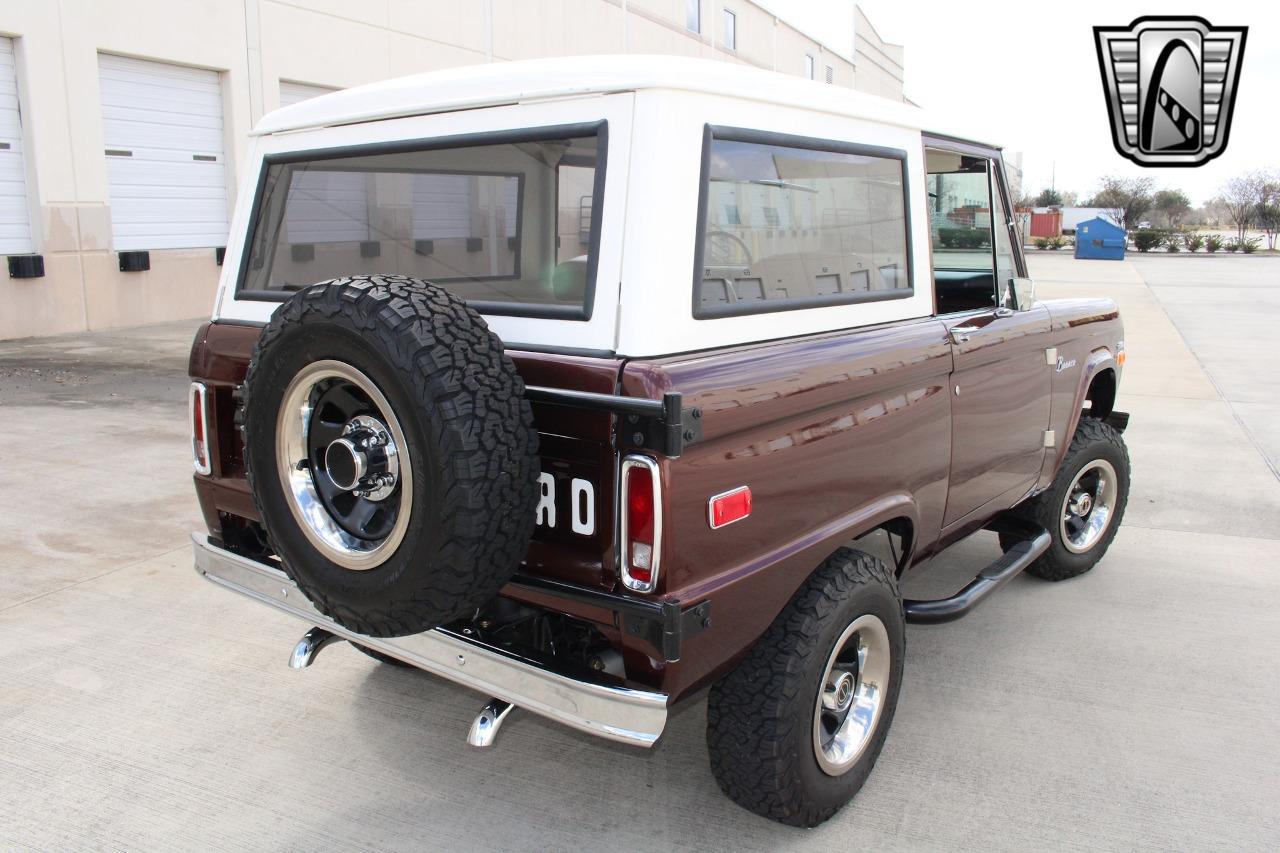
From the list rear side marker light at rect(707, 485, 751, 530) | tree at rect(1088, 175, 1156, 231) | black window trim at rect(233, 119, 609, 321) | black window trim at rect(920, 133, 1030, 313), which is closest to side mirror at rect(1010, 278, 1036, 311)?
black window trim at rect(920, 133, 1030, 313)

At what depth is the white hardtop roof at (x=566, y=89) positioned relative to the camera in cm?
245

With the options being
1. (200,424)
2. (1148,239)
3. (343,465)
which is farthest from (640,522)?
(1148,239)

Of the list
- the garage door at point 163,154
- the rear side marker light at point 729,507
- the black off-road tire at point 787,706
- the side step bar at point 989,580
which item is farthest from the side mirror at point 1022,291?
the garage door at point 163,154

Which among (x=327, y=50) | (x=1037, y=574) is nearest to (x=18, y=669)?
(x=1037, y=574)

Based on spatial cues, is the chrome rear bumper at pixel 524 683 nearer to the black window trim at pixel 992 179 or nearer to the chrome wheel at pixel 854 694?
the chrome wheel at pixel 854 694

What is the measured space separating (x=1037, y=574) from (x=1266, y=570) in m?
1.17

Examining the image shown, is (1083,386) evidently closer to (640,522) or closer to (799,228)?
(799,228)

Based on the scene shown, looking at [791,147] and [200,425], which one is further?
[200,425]

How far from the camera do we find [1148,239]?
38.2 m

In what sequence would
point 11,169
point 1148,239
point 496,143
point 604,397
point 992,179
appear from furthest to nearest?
point 1148,239 < point 11,169 < point 992,179 < point 496,143 < point 604,397

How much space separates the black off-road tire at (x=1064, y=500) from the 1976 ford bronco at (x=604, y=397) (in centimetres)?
120

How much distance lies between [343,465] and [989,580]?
234 cm

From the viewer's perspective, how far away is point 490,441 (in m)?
2.20

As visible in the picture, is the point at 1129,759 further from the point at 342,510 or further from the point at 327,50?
the point at 327,50
